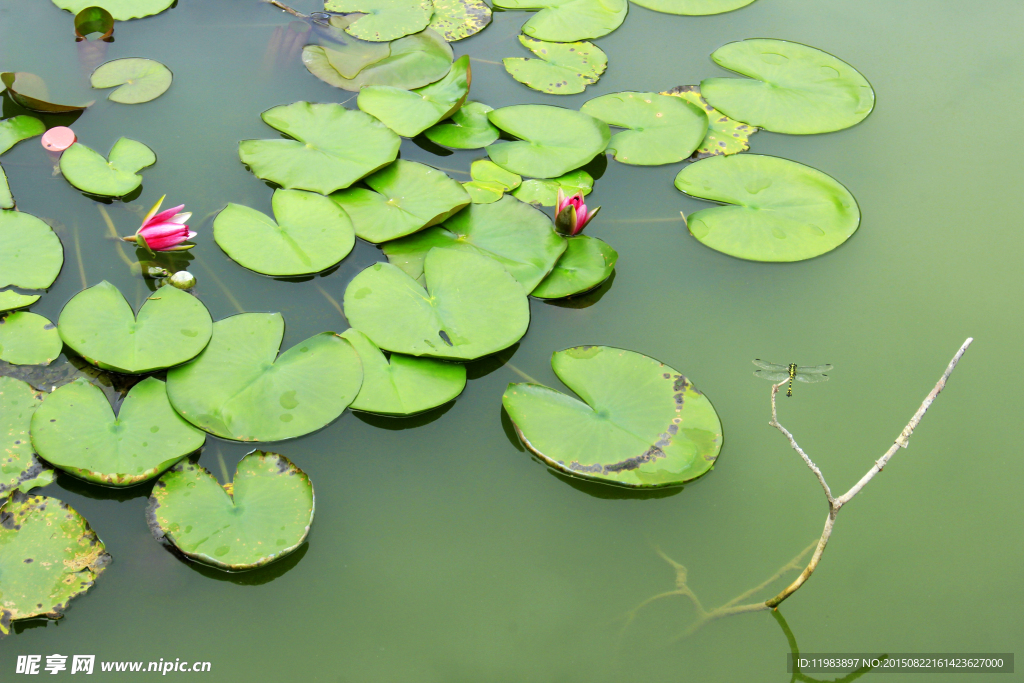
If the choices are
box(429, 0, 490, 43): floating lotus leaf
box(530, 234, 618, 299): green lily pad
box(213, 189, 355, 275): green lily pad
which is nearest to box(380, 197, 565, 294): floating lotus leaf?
box(530, 234, 618, 299): green lily pad

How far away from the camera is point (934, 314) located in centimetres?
261

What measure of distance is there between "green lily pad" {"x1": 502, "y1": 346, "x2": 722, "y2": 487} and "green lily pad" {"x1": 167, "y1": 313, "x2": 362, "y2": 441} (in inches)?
23.3

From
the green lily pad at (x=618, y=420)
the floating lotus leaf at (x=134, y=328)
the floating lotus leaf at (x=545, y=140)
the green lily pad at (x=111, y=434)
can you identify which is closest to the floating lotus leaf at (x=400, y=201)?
the floating lotus leaf at (x=545, y=140)

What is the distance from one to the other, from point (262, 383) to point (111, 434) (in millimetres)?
474

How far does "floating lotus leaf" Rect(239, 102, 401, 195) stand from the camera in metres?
2.82

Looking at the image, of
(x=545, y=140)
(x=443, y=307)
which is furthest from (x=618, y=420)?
(x=545, y=140)

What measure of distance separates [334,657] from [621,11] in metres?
3.42

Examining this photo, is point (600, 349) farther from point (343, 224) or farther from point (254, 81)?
point (254, 81)

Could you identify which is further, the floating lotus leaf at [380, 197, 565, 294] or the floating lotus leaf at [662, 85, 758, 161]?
the floating lotus leaf at [662, 85, 758, 161]

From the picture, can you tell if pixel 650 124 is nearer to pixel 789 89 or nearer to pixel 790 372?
pixel 789 89

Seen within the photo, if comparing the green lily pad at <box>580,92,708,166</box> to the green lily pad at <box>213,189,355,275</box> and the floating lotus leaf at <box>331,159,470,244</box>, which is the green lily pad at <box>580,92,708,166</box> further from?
the green lily pad at <box>213,189,355,275</box>

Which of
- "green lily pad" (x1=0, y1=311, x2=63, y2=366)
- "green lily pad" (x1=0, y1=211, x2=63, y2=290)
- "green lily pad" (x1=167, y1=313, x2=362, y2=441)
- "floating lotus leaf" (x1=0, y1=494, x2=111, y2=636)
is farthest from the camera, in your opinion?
"green lily pad" (x1=0, y1=211, x2=63, y2=290)

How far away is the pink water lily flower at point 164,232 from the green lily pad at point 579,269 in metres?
1.34

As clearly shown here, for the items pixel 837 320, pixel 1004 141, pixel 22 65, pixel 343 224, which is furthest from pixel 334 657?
pixel 1004 141
